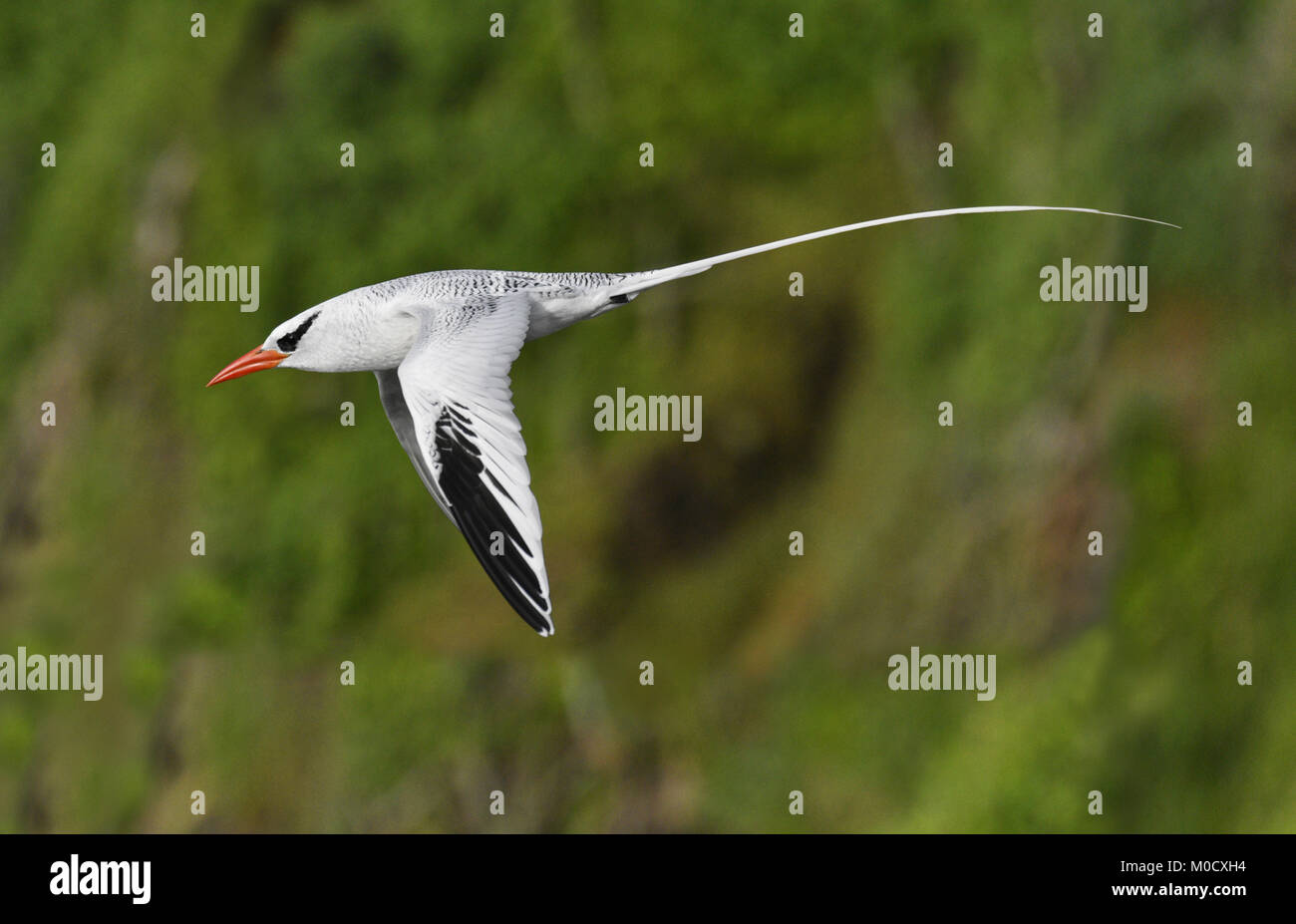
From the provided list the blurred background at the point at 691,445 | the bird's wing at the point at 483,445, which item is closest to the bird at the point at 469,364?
the bird's wing at the point at 483,445

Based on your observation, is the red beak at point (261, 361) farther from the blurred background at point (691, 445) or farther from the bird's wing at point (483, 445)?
the blurred background at point (691, 445)

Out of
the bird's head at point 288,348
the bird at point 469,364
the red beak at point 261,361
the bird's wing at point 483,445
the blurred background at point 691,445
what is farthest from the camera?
the blurred background at point 691,445

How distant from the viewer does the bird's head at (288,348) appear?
8523mm

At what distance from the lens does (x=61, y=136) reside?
101 feet

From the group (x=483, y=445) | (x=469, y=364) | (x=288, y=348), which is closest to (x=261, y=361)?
(x=288, y=348)

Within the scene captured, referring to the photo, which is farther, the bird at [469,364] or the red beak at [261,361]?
the red beak at [261,361]

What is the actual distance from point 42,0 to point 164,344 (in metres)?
10.8

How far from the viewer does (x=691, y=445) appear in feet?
74.9

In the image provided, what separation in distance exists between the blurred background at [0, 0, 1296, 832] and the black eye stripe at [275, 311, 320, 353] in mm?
10986

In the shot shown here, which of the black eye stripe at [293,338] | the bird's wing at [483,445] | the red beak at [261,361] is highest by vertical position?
the black eye stripe at [293,338]

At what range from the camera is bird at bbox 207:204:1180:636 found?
6.92 metres

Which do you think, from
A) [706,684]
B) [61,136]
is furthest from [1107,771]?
[61,136]

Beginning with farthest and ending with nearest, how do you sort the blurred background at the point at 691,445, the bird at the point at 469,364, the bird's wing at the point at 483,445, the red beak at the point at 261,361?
the blurred background at the point at 691,445 → the red beak at the point at 261,361 → the bird at the point at 469,364 → the bird's wing at the point at 483,445

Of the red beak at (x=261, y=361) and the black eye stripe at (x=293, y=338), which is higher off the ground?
the black eye stripe at (x=293, y=338)
